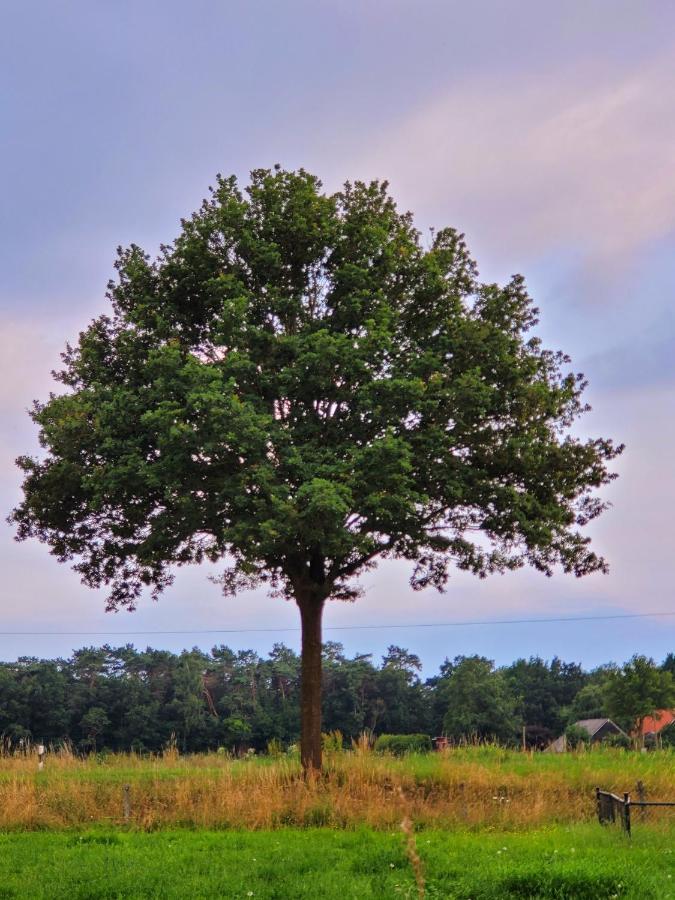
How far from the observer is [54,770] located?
19.5m

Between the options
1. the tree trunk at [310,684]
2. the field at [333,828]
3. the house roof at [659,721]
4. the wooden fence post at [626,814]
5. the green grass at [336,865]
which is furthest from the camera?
the house roof at [659,721]

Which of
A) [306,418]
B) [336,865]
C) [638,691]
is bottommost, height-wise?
[638,691]

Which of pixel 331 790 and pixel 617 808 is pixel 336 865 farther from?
pixel 331 790

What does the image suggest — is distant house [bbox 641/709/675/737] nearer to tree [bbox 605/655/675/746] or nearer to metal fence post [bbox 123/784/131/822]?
tree [bbox 605/655/675/746]

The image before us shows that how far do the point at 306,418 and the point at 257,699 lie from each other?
70920 mm

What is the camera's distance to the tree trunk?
1864 cm

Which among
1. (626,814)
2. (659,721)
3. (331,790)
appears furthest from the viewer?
(659,721)

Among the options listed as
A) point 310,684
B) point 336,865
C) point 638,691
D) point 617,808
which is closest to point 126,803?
point 310,684

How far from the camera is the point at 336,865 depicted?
35.1 feet

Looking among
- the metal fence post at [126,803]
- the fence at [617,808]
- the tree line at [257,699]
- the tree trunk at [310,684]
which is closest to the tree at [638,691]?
the tree line at [257,699]

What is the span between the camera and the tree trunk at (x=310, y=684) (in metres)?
18.6

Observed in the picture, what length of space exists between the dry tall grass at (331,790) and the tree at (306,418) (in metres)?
2.16

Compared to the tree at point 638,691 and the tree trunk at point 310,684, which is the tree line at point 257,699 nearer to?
the tree at point 638,691

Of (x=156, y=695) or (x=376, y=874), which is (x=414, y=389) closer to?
(x=376, y=874)
